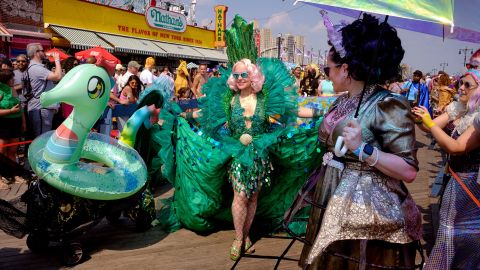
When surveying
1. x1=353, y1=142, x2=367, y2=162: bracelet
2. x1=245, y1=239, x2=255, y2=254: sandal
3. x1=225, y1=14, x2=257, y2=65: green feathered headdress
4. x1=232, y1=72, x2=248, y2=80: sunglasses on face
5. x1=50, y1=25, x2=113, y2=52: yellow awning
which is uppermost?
x1=50, y1=25, x2=113, y2=52: yellow awning

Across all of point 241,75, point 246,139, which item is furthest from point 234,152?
point 241,75

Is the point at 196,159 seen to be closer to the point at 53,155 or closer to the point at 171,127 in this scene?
the point at 171,127

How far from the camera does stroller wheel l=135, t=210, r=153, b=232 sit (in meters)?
4.09

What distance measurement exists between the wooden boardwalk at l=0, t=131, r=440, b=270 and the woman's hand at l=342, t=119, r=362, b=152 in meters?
2.04

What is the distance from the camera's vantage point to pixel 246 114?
11.7 ft

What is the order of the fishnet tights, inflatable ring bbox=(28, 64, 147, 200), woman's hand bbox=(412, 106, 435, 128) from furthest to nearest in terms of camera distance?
the fishnet tights, inflatable ring bbox=(28, 64, 147, 200), woman's hand bbox=(412, 106, 435, 128)

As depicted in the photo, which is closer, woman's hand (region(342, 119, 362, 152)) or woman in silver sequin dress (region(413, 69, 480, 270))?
woman's hand (region(342, 119, 362, 152))

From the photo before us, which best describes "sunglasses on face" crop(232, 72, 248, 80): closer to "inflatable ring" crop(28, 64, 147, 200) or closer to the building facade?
"inflatable ring" crop(28, 64, 147, 200)

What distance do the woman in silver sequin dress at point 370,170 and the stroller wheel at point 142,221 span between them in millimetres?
2499

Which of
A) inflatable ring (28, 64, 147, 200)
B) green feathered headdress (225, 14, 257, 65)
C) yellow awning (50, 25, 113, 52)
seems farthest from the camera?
yellow awning (50, 25, 113, 52)

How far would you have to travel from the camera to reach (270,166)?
144 inches

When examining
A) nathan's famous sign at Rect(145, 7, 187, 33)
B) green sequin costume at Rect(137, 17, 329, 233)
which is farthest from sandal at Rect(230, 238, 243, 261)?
nathan's famous sign at Rect(145, 7, 187, 33)

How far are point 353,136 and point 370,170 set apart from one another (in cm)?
23

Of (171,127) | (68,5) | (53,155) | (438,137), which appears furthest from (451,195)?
(68,5)
